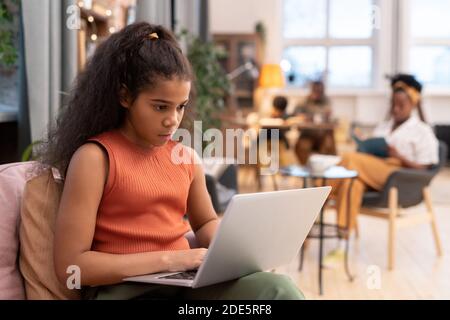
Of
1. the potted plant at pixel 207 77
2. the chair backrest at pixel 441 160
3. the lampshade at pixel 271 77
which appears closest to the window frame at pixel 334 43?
the lampshade at pixel 271 77

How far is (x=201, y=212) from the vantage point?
1.68 meters

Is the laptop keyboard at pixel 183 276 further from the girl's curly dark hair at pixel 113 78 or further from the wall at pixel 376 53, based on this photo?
the wall at pixel 376 53

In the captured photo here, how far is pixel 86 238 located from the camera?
4.48 ft

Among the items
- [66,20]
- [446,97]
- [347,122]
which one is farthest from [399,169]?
[446,97]

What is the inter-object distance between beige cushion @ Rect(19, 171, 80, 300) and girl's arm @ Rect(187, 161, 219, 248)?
33 cm

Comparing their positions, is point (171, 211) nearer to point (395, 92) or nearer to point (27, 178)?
point (27, 178)

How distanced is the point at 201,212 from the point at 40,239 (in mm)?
403

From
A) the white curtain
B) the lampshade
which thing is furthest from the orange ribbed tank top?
the lampshade

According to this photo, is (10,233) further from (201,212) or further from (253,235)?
(253,235)

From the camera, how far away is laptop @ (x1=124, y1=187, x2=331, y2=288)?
1244 mm

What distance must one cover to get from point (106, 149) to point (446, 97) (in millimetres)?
7866

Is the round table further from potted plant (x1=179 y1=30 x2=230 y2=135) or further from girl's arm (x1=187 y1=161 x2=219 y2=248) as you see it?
girl's arm (x1=187 y1=161 x2=219 y2=248)

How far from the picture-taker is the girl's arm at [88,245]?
4.46ft

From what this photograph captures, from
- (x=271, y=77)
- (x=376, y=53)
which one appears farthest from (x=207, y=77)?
(x=376, y=53)
